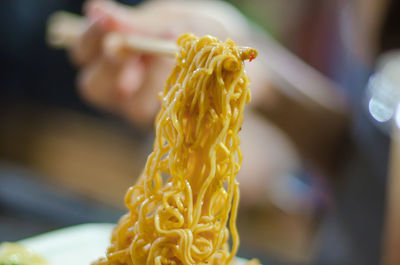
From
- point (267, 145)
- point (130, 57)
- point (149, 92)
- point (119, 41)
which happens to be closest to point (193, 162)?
point (119, 41)

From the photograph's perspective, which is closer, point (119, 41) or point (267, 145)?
point (119, 41)

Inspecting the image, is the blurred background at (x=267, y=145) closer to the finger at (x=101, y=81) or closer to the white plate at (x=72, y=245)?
the white plate at (x=72, y=245)

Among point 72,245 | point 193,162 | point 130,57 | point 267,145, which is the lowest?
point 72,245

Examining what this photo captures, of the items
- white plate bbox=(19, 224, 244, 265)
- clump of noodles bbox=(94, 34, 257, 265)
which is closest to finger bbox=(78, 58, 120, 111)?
white plate bbox=(19, 224, 244, 265)

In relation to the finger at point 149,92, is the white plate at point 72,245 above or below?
below

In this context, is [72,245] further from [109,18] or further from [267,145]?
[267,145]

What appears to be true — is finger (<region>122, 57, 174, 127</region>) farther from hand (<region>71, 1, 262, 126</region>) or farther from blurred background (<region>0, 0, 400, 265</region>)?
blurred background (<region>0, 0, 400, 265</region>)

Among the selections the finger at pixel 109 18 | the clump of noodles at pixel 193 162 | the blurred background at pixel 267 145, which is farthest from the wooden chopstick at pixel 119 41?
the blurred background at pixel 267 145
